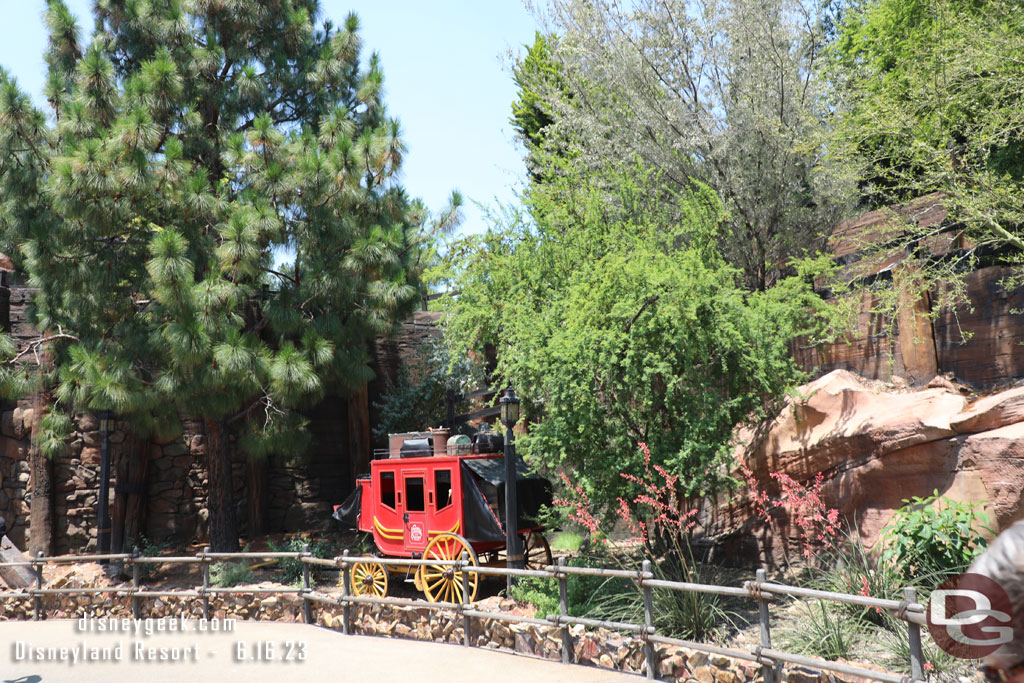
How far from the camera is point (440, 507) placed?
34.9 feet

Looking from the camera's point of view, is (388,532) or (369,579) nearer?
(369,579)

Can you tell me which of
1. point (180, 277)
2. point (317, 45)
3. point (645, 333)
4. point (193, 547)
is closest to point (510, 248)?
point (645, 333)

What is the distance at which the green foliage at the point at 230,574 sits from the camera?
12195mm

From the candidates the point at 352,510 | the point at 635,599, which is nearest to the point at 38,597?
the point at 352,510

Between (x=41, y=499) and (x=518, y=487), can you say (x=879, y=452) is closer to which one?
(x=518, y=487)

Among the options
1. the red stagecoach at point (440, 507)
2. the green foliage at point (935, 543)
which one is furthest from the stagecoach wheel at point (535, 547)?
the green foliage at point (935, 543)

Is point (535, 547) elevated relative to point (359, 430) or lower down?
lower down

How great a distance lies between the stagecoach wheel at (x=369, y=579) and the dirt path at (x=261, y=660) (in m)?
1.05

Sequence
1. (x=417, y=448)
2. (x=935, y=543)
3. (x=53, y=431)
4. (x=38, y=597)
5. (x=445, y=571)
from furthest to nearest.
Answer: (x=53, y=431), (x=38, y=597), (x=417, y=448), (x=445, y=571), (x=935, y=543)

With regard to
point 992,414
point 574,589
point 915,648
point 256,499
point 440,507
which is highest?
point 992,414

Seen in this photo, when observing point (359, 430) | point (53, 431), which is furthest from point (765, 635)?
point (53, 431)

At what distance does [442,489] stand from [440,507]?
0.31m

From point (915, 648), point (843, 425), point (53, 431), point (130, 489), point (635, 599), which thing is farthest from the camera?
point (130, 489)

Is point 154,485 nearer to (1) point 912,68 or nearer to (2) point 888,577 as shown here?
(2) point 888,577
